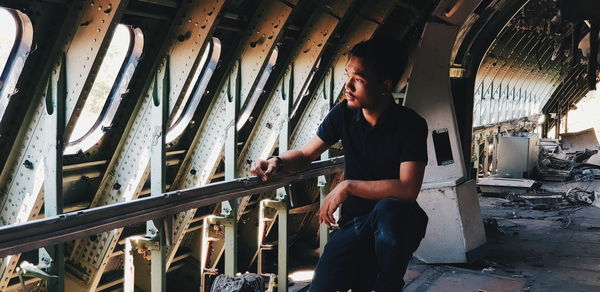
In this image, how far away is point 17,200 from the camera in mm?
6641

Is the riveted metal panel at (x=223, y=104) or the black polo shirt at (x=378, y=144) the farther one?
the riveted metal panel at (x=223, y=104)

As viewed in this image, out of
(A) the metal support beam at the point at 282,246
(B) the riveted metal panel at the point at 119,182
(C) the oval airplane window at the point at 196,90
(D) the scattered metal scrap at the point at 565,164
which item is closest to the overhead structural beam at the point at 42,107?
(B) the riveted metal panel at the point at 119,182

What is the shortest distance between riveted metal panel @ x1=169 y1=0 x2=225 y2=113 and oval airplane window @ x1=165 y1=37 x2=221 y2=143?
0.78 metres

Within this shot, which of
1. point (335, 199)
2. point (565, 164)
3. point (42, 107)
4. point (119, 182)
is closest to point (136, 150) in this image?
point (119, 182)

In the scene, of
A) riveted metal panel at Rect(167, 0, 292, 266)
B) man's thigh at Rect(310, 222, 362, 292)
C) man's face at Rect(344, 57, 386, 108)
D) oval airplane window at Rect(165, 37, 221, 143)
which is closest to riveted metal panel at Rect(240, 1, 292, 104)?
riveted metal panel at Rect(167, 0, 292, 266)

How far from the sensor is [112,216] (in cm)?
409

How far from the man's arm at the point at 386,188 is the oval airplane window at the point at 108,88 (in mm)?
4081

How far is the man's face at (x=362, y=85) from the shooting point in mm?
3402

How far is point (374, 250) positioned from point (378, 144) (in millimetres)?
508

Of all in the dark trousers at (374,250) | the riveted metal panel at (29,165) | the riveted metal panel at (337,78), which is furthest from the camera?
the riveted metal panel at (337,78)

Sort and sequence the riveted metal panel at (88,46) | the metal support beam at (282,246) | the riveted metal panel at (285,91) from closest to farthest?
the riveted metal panel at (88,46)
the metal support beam at (282,246)
the riveted metal panel at (285,91)

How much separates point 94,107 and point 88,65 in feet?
5.61

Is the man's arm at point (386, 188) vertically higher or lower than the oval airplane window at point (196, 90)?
lower

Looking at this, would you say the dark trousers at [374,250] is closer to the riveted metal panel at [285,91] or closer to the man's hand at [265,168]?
the man's hand at [265,168]
